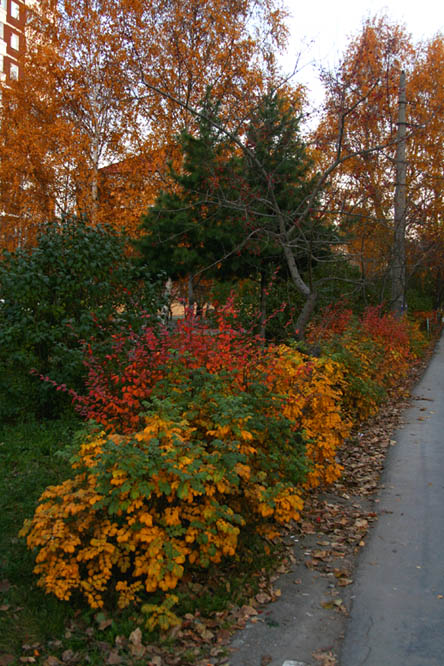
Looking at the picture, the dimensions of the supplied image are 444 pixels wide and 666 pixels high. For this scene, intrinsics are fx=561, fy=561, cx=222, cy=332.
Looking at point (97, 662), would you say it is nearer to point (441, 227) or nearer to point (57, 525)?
point (57, 525)

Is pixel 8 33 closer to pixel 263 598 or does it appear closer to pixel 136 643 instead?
pixel 263 598

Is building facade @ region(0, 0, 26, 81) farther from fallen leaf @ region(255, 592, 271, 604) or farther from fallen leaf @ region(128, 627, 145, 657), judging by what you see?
fallen leaf @ region(128, 627, 145, 657)

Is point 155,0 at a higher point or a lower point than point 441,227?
higher

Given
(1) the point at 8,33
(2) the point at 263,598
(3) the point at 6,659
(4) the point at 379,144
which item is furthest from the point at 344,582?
(1) the point at 8,33

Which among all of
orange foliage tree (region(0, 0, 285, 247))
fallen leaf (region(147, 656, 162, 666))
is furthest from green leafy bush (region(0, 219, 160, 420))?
orange foliage tree (region(0, 0, 285, 247))

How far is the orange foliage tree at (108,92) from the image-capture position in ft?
54.9

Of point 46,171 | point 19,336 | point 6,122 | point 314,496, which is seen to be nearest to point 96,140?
point 46,171

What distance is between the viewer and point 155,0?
17.3 metres

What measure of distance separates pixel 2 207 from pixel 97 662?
19741 mm

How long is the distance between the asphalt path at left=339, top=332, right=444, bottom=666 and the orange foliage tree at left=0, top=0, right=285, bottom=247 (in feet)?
41.4

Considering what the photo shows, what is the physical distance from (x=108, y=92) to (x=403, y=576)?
1846 centimetres

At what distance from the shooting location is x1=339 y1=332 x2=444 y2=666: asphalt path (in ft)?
9.86

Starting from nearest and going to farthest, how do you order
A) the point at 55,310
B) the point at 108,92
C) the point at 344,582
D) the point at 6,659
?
the point at 6,659 → the point at 344,582 → the point at 55,310 → the point at 108,92

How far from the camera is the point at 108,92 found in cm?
1870
